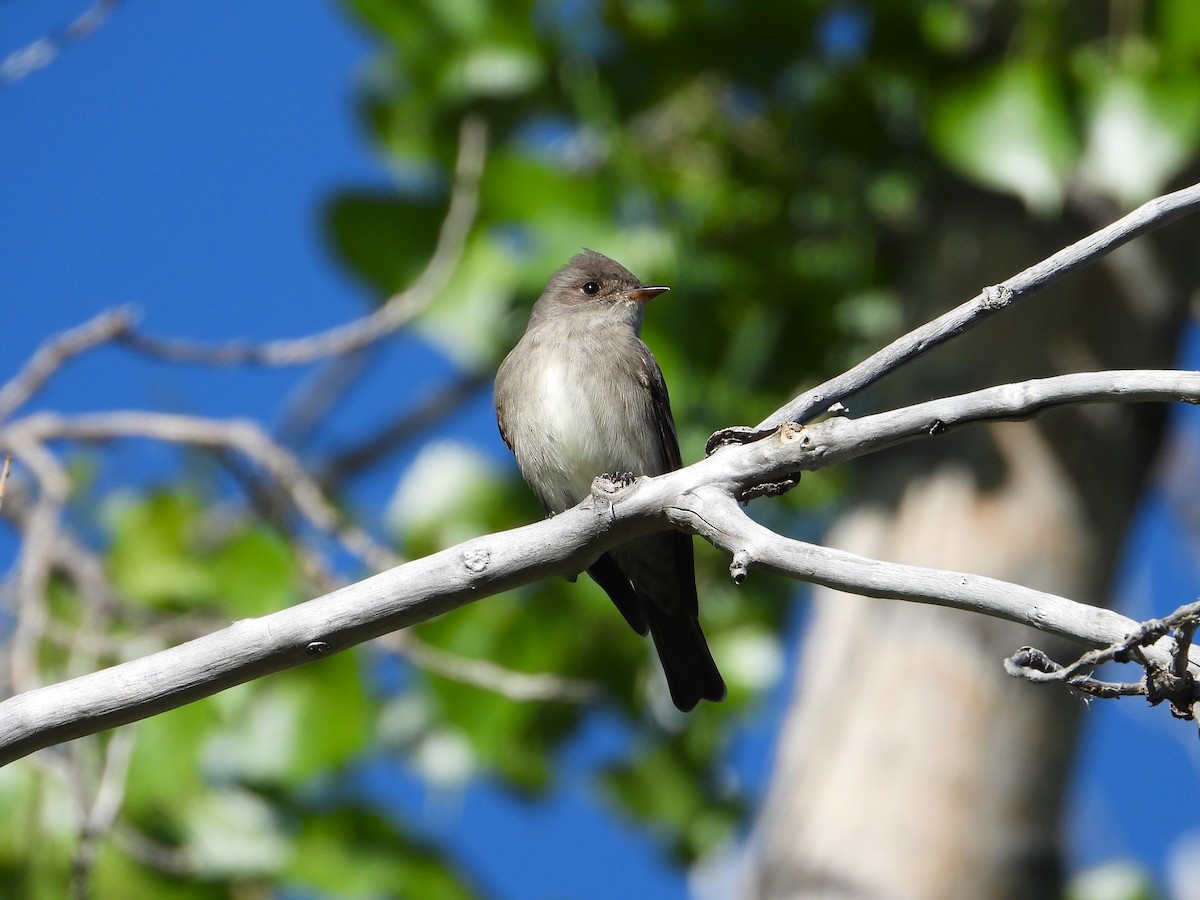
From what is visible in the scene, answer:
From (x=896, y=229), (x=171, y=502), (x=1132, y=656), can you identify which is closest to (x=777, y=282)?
(x=896, y=229)

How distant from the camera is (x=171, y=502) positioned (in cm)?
562

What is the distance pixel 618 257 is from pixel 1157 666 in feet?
13.0

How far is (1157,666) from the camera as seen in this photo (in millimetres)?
2006

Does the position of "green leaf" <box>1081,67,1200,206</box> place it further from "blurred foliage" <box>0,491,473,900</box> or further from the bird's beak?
"blurred foliage" <box>0,491,473,900</box>

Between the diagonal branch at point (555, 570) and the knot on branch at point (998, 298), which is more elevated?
the knot on branch at point (998, 298)

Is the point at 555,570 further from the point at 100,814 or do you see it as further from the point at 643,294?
the point at 643,294

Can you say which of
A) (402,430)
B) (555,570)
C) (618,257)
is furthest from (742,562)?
(402,430)

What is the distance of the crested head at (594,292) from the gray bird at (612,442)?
9 cm

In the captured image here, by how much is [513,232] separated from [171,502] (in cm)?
180

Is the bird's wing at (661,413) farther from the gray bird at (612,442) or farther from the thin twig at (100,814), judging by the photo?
the thin twig at (100,814)

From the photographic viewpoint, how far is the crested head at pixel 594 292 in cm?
511

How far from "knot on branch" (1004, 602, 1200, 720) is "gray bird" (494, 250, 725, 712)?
7.47 ft

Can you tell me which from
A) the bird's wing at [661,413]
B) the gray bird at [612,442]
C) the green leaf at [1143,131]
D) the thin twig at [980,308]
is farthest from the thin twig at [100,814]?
the green leaf at [1143,131]

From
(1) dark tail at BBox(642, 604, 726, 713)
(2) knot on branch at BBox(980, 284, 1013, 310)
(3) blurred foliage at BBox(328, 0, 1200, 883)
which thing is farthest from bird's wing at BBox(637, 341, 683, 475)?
(2) knot on branch at BBox(980, 284, 1013, 310)
